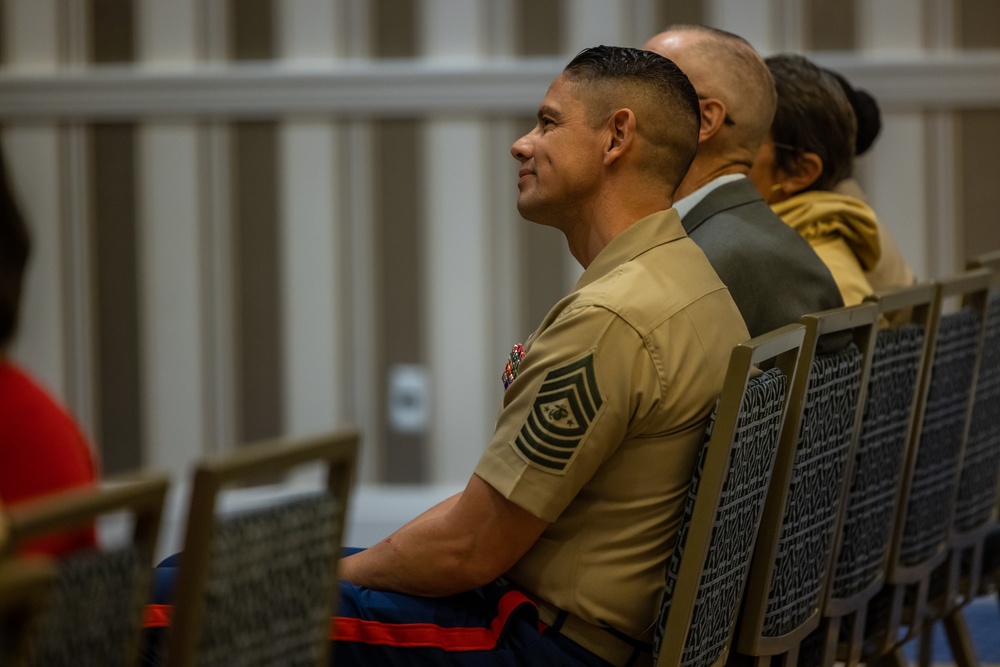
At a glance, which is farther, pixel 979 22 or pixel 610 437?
pixel 979 22

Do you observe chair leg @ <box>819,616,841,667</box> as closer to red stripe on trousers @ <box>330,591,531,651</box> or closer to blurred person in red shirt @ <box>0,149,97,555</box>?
red stripe on trousers @ <box>330,591,531,651</box>

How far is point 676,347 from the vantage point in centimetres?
156

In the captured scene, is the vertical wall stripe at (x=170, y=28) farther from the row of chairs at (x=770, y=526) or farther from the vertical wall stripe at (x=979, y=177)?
the row of chairs at (x=770, y=526)

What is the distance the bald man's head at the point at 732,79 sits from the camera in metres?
2.33

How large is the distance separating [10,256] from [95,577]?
46cm

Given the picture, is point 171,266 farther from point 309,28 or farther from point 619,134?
point 619,134

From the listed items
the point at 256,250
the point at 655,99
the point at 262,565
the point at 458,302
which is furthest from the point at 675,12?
the point at 262,565

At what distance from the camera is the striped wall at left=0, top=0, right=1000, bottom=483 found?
4.34 meters

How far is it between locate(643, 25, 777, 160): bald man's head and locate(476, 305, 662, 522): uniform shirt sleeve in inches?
→ 36.9

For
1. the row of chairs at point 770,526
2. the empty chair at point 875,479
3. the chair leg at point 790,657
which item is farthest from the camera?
the empty chair at point 875,479

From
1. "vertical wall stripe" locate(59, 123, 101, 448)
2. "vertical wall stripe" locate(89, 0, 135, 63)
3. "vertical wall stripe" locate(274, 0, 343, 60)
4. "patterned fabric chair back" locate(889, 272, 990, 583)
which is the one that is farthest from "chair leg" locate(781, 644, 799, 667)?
"vertical wall stripe" locate(89, 0, 135, 63)

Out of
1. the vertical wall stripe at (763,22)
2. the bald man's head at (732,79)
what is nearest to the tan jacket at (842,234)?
the bald man's head at (732,79)

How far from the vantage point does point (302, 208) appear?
442cm

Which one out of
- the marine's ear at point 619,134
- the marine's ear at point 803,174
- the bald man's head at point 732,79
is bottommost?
the marine's ear at point 803,174
